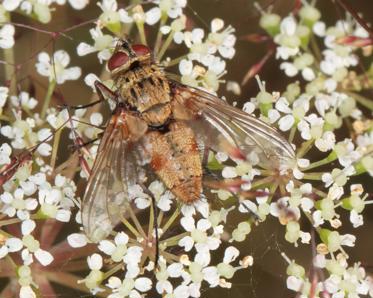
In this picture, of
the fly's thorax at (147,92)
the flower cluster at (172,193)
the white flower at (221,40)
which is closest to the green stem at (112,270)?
the flower cluster at (172,193)

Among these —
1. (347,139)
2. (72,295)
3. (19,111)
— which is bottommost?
(72,295)

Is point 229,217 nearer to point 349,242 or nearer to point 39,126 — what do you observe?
point 349,242

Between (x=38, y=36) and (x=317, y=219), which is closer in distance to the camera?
(x=317, y=219)

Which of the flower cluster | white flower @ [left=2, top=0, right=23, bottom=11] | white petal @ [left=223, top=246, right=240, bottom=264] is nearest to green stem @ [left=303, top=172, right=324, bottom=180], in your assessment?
the flower cluster

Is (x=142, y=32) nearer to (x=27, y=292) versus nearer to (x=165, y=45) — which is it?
(x=165, y=45)

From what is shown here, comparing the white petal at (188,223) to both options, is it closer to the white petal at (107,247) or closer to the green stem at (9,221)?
the white petal at (107,247)

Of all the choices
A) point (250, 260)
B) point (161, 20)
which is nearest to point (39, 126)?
point (161, 20)
